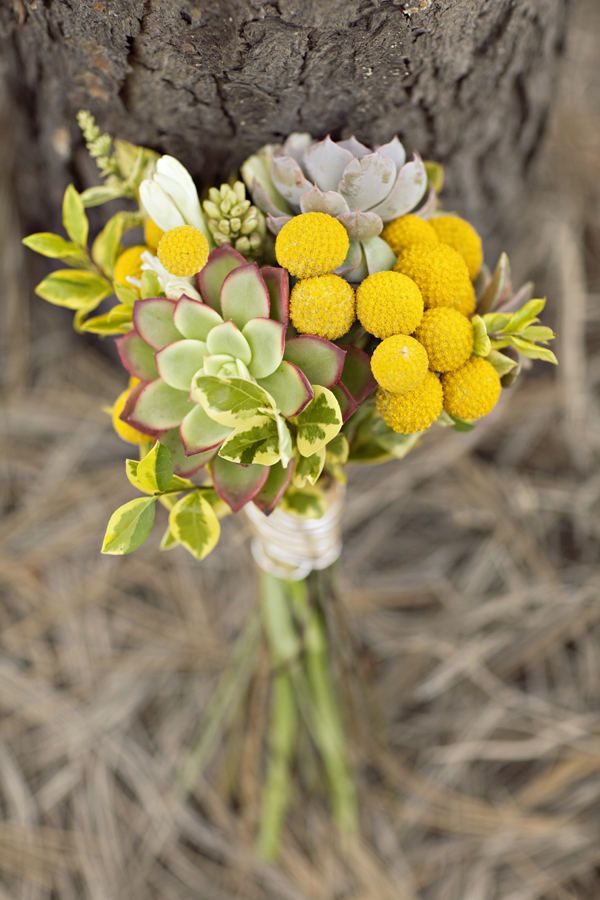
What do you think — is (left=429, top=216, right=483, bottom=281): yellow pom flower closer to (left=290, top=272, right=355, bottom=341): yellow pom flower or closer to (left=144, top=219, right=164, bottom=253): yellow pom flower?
(left=290, top=272, right=355, bottom=341): yellow pom flower

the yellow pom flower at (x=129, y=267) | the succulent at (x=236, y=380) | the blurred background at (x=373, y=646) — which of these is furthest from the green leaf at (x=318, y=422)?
the blurred background at (x=373, y=646)

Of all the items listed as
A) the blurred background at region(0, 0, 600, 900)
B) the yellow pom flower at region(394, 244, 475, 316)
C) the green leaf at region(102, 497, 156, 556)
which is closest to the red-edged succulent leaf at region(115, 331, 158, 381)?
the green leaf at region(102, 497, 156, 556)

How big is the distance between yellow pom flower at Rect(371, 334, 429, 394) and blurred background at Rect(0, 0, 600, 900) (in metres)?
0.60

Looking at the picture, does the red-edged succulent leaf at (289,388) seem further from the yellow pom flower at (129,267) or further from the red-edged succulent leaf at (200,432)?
the yellow pom flower at (129,267)

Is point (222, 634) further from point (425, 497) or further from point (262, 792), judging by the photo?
point (425, 497)

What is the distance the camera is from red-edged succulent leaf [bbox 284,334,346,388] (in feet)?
1.92

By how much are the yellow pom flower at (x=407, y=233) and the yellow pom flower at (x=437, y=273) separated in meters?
0.01

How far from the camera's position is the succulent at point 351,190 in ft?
2.01

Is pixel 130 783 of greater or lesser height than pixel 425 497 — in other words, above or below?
below

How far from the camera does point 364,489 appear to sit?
4.30 ft

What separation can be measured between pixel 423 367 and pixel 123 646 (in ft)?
2.92

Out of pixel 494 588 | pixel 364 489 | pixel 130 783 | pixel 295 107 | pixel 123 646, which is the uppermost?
pixel 295 107

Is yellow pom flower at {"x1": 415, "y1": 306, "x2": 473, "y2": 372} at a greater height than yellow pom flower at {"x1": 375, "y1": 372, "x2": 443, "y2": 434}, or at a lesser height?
greater

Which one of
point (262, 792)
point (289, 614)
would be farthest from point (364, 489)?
point (262, 792)
